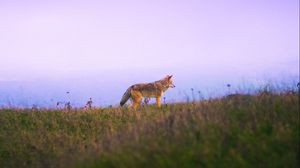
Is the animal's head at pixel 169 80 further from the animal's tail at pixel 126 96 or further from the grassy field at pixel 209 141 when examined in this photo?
the grassy field at pixel 209 141

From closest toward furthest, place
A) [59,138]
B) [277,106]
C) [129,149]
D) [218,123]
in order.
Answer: [129,149]
[218,123]
[277,106]
[59,138]

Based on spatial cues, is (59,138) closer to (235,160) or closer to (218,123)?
(218,123)

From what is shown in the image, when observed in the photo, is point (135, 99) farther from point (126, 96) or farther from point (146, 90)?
point (146, 90)

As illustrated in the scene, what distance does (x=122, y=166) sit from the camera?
8250 mm

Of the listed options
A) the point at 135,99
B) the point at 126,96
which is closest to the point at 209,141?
the point at 135,99

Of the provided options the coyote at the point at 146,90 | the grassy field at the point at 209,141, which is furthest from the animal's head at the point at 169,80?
the grassy field at the point at 209,141

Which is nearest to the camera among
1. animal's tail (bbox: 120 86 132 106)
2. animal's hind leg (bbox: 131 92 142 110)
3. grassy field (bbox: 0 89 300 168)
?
grassy field (bbox: 0 89 300 168)

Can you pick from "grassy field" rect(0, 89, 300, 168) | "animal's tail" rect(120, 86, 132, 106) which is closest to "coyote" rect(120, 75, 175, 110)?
"animal's tail" rect(120, 86, 132, 106)

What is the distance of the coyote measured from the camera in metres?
19.4

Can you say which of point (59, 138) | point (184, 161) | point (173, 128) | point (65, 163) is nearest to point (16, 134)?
point (59, 138)

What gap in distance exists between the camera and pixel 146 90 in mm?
19953

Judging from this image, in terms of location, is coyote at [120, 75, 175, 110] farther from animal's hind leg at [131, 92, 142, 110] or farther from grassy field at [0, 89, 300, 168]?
grassy field at [0, 89, 300, 168]

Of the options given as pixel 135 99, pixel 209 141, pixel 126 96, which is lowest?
pixel 209 141

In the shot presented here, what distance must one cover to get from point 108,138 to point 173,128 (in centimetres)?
162
